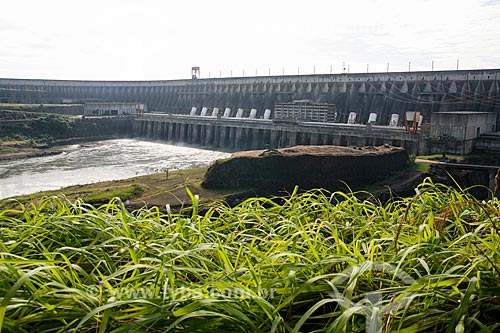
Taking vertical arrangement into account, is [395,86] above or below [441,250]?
above

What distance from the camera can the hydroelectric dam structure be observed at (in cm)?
4106

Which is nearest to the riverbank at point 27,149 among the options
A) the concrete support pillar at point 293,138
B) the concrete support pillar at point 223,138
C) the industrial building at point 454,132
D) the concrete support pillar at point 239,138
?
the concrete support pillar at point 223,138

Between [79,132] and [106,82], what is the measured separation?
1328 inches

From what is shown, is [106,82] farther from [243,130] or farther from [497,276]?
[497,276]

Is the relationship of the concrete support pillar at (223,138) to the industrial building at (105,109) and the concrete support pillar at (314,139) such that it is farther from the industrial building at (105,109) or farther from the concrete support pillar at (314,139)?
the industrial building at (105,109)

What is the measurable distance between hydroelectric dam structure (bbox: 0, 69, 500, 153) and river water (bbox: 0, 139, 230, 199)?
5003mm

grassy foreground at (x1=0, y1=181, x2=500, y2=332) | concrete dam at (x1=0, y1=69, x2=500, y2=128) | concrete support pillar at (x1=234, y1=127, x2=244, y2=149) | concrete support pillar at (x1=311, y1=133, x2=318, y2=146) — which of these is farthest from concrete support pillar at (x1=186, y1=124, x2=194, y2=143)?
grassy foreground at (x1=0, y1=181, x2=500, y2=332)

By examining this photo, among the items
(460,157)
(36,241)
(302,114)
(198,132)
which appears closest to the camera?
(36,241)

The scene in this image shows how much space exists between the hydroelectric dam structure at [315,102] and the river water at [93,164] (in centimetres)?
500

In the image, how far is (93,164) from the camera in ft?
135

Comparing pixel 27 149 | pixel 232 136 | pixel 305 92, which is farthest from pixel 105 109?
pixel 305 92

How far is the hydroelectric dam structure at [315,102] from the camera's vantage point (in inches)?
1617

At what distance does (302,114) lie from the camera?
50625mm

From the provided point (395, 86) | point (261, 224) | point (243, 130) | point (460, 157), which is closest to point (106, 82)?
Result: point (243, 130)
